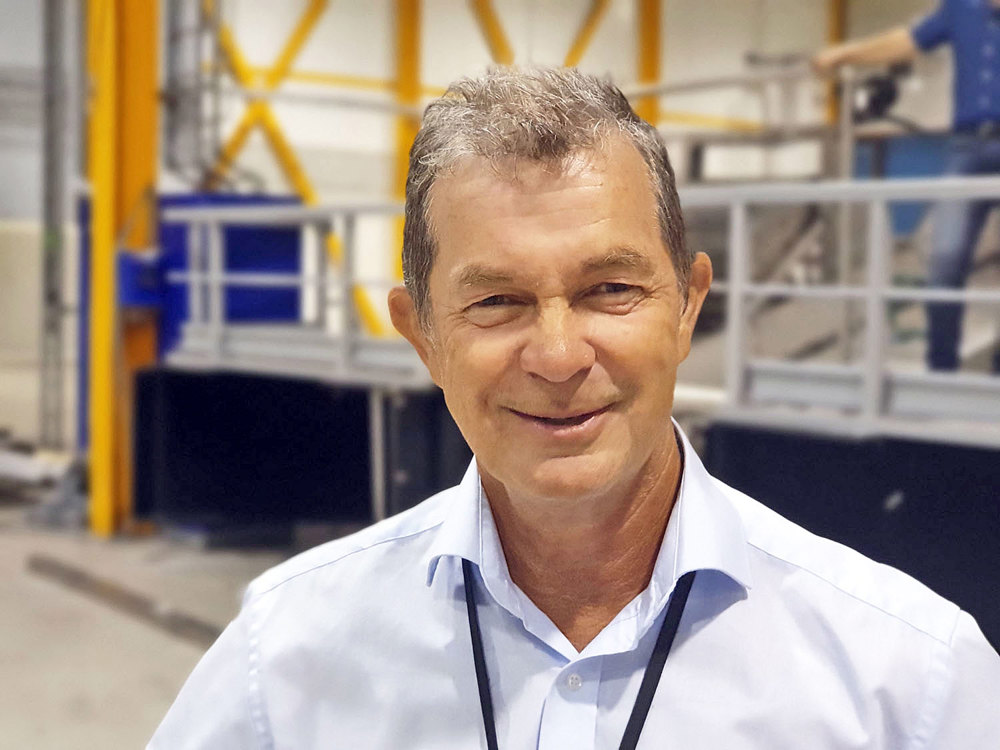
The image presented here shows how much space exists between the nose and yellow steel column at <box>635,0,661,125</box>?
9427 millimetres

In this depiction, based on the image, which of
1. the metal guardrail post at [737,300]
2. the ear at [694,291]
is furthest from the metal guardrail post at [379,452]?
the ear at [694,291]

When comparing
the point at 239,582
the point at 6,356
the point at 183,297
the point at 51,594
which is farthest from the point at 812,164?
Answer: the point at 6,356

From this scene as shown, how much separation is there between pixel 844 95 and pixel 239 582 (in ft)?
10.8

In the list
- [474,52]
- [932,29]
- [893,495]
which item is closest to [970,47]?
[932,29]

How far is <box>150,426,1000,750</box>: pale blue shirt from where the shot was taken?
1.10 m

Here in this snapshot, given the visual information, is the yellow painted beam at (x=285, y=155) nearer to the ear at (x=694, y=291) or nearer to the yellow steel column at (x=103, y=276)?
the yellow steel column at (x=103, y=276)

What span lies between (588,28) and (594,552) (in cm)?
871

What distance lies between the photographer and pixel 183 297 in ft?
18.9

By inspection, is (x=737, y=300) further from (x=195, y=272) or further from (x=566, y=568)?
(x=195, y=272)

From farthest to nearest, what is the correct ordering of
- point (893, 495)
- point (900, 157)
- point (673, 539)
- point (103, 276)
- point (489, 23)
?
point (489, 23) → point (900, 157) → point (103, 276) → point (893, 495) → point (673, 539)

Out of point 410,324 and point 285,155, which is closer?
point 410,324

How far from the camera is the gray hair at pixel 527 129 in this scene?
1072 mm

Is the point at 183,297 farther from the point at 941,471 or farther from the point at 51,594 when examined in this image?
the point at 941,471

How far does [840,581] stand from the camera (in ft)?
3.77
